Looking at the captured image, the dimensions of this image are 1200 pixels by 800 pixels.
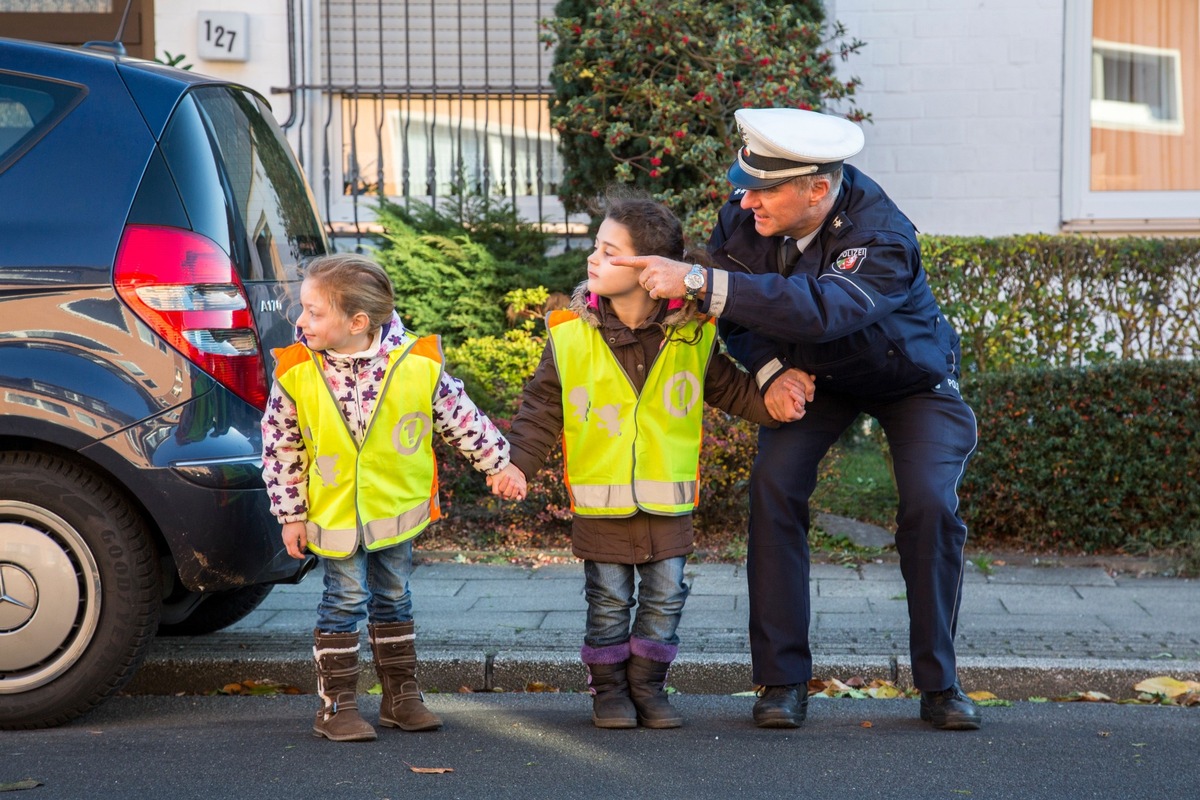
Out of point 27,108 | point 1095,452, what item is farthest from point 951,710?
point 27,108

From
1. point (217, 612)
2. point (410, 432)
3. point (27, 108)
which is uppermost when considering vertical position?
point (27, 108)

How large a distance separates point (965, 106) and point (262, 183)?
595cm

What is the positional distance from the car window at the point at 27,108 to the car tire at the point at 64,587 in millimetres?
853

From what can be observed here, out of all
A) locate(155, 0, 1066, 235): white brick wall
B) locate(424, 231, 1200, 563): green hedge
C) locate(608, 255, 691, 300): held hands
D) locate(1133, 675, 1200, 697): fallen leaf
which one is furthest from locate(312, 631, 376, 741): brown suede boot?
locate(155, 0, 1066, 235): white brick wall

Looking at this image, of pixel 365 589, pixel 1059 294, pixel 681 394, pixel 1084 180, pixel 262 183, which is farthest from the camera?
pixel 1084 180

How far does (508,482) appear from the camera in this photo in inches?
153

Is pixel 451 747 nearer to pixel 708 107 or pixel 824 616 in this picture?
pixel 824 616

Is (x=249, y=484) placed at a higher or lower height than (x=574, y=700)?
higher

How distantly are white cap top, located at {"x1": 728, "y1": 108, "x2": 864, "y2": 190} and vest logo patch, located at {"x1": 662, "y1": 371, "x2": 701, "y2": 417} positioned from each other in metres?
0.55

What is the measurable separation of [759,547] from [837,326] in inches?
30.7

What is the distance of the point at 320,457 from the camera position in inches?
149

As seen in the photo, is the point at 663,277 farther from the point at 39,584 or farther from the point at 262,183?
the point at 39,584

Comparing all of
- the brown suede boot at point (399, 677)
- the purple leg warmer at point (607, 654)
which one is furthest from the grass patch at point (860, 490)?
the brown suede boot at point (399, 677)

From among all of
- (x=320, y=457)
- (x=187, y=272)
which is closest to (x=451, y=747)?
(x=320, y=457)
